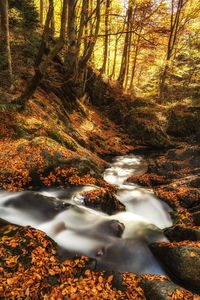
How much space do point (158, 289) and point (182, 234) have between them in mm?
1799

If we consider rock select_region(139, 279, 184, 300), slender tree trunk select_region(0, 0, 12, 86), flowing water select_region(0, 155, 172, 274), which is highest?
slender tree trunk select_region(0, 0, 12, 86)

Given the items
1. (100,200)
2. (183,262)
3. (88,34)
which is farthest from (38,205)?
(88,34)

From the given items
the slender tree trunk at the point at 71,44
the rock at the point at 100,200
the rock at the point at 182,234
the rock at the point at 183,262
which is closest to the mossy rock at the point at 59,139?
the rock at the point at 100,200

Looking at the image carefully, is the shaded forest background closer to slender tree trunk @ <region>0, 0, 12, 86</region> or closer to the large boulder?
slender tree trunk @ <region>0, 0, 12, 86</region>

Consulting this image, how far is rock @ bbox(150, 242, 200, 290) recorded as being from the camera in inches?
130

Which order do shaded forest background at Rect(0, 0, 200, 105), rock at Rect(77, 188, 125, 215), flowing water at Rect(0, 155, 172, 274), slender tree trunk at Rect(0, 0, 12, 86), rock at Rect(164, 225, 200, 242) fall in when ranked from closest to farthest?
flowing water at Rect(0, 155, 172, 274)
rock at Rect(164, 225, 200, 242)
rock at Rect(77, 188, 125, 215)
slender tree trunk at Rect(0, 0, 12, 86)
shaded forest background at Rect(0, 0, 200, 105)

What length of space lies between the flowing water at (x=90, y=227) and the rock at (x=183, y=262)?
30 centimetres

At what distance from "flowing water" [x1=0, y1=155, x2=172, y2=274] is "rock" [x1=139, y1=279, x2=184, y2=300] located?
1.74 ft

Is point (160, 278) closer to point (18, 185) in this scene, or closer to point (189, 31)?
point (18, 185)

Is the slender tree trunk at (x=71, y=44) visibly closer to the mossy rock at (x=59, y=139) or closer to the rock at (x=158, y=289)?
the mossy rock at (x=59, y=139)

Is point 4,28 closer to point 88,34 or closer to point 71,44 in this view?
point 71,44

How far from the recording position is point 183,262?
11.5 ft

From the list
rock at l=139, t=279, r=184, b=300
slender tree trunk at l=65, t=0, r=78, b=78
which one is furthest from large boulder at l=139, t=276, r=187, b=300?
slender tree trunk at l=65, t=0, r=78, b=78

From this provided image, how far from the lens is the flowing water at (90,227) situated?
4.03 metres
